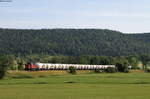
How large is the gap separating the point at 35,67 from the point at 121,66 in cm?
4607

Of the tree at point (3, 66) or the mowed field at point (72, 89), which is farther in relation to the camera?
the tree at point (3, 66)

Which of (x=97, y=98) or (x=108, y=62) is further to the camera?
(x=108, y=62)

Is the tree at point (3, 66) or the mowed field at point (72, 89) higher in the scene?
the tree at point (3, 66)

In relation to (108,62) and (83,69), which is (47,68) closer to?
(83,69)

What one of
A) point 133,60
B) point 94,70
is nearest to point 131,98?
point 94,70

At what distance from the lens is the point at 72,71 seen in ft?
414

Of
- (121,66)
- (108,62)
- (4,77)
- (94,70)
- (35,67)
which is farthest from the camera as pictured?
(108,62)

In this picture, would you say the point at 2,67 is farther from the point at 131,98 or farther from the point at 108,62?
the point at 108,62

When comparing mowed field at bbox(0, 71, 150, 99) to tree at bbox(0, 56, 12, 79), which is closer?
mowed field at bbox(0, 71, 150, 99)

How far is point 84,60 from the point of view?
189m

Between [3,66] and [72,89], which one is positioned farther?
[3,66]

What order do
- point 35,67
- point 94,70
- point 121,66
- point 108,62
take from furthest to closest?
point 108,62
point 121,66
point 94,70
point 35,67

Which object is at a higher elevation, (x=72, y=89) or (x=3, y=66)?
(x=3, y=66)

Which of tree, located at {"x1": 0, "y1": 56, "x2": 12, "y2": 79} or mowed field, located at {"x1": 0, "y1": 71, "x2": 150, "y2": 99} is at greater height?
tree, located at {"x1": 0, "y1": 56, "x2": 12, "y2": 79}
